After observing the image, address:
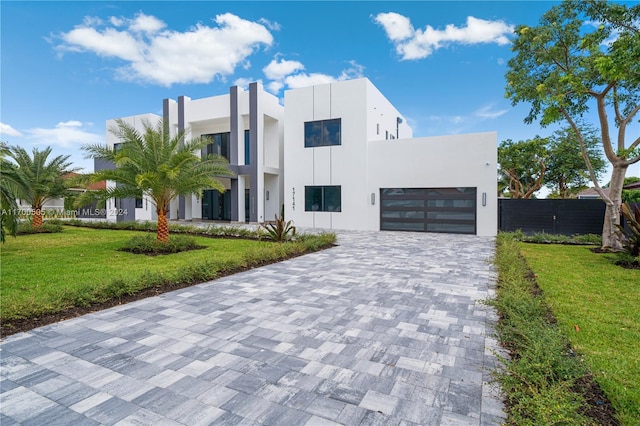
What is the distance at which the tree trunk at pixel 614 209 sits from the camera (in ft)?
32.8

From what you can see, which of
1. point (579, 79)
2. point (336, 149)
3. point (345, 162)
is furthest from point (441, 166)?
point (579, 79)

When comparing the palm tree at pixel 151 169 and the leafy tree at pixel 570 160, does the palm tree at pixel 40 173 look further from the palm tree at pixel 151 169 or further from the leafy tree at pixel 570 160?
the leafy tree at pixel 570 160

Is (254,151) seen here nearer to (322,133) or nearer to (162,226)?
(322,133)

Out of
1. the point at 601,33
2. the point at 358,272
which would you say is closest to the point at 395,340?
the point at 358,272

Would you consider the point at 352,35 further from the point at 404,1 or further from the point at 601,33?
the point at 601,33

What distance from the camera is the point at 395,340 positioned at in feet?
11.9

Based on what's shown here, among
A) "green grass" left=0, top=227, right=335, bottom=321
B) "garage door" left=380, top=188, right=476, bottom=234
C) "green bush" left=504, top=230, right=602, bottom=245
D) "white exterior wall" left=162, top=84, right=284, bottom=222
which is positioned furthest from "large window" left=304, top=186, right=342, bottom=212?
"green bush" left=504, top=230, right=602, bottom=245

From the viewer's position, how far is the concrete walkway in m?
2.39

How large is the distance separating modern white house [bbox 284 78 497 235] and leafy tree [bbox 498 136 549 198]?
11.0m

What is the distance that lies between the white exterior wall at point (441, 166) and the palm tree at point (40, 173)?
14847 mm

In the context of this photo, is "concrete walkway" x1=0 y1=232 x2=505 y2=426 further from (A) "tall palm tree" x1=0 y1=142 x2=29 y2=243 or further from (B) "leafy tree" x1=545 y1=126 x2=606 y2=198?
(B) "leafy tree" x1=545 y1=126 x2=606 y2=198

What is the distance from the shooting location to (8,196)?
7801 mm

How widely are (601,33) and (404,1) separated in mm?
7302

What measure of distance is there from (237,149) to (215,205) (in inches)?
205
